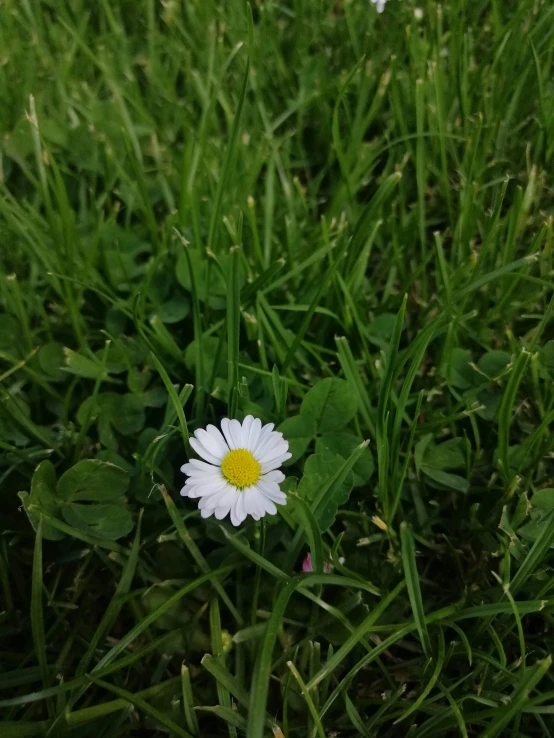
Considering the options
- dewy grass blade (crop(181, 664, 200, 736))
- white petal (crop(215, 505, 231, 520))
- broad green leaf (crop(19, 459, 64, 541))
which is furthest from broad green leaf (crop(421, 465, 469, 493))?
broad green leaf (crop(19, 459, 64, 541))

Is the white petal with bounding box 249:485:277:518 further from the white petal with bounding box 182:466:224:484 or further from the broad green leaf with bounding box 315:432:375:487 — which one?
the broad green leaf with bounding box 315:432:375:487

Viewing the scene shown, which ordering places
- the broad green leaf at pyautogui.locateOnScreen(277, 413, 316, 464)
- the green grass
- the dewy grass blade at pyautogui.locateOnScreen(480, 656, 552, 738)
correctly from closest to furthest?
the dewy grass blade at pyautogui.locateOnScreen(480, 656, 552, 738) → the green grass → the broad green leaf at pyautogui.locateOnScreen(277, 413, 316, 464)

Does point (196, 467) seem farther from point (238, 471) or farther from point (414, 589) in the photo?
point (414, 589)

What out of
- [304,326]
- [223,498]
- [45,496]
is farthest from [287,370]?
[45,496]

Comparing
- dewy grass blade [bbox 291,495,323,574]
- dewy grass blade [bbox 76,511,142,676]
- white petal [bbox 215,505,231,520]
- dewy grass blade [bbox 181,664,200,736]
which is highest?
white petal [bbox 215,505,231,520]

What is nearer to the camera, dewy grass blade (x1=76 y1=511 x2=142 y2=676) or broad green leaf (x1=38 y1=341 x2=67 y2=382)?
dewy grass blade (x1=76 y1=511 x2=142 y2=676)
